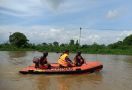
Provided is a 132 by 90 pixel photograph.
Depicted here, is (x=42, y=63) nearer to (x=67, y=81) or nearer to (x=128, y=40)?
(x=67, y=81)

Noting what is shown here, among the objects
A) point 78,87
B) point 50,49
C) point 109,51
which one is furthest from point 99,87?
point 50,49

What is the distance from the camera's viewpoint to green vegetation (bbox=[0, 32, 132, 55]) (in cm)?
5005

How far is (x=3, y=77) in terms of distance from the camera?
14781 mm

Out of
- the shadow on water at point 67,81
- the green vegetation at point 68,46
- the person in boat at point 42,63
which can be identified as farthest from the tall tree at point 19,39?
the shadow on water at point 67,81

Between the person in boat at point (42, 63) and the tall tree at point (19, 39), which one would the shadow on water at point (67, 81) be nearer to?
the person in boat at point (42, 63)

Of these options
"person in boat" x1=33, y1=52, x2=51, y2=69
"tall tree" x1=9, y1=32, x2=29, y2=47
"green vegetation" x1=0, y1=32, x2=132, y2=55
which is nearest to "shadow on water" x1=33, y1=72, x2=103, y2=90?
"person in boat" x1=33, y1=52, x2=51, y2=69

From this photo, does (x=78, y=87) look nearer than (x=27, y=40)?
Yes

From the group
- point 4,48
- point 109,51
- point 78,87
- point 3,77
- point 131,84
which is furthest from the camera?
point 4,48

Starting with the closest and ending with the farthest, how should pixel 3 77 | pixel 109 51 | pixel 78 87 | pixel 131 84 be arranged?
1. pixel 78 87
2. pixel 131 84
3. pixel 3 77
4. pixel 109 51

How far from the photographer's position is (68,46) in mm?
52438

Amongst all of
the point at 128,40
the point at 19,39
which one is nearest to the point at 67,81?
the point at 128,40

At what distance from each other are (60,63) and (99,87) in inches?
164

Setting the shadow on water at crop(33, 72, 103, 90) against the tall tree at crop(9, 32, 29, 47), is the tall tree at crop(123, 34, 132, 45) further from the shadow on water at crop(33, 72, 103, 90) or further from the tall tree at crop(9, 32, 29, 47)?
the shadow on water at crop(33, 72, 103, 90)

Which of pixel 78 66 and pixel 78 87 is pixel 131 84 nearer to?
pixel 78 87
